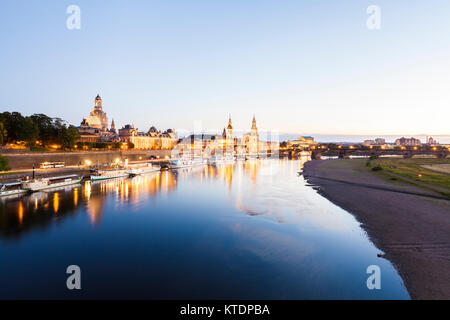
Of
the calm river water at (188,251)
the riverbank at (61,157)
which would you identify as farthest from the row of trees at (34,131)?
the calm river water at (188,251)

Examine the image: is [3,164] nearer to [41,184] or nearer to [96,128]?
[41,184]

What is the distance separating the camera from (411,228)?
18906 millimetres

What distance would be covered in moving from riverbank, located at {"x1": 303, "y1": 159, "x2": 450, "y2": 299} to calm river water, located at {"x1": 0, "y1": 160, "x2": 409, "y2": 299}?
33.4 inches

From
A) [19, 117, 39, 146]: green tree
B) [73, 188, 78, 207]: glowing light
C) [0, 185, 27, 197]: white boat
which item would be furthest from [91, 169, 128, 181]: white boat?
[19, 117, 39, 146]: green tree

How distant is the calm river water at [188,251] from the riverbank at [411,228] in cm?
85

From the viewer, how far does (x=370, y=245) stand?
55.7ft

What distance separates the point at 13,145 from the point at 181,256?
74.3m

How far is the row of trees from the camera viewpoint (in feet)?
209

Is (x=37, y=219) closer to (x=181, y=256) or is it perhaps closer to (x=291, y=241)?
(x=181, y=256)

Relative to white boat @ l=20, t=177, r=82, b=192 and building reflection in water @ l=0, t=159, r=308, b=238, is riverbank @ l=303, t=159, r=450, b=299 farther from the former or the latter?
white boat @ l=20, t=177, r=82, b=192

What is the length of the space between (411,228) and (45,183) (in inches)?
1786

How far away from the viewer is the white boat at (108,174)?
5133 cm

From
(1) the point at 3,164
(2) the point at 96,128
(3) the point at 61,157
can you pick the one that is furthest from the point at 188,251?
(2) the point at 96,128
